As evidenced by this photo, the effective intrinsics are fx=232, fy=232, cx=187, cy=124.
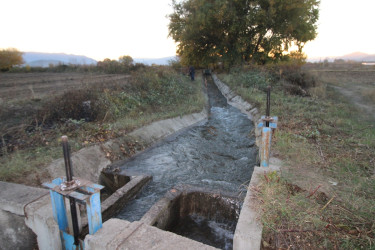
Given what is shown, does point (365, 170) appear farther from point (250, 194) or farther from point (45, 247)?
point (45, 247)

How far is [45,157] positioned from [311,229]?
18.3 feet

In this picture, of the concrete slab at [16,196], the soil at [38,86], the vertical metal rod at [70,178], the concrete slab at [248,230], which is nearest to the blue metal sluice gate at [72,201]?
the vertical metal rod at [70,178]

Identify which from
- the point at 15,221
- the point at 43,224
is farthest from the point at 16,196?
the point at 43,224

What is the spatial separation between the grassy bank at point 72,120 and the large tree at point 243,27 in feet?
46.0

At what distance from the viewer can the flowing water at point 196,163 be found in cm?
549

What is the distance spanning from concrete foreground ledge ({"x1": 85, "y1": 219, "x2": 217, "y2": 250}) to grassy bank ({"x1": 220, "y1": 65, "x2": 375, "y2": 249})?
3.03ft

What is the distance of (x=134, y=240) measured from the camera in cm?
Result: 254

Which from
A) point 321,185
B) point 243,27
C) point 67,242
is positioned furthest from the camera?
point 243,27

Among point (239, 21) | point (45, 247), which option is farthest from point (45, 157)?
point (239, 21)

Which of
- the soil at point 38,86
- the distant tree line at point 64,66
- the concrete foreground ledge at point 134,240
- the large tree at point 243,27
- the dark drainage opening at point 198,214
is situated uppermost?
the large tree at point 243,27

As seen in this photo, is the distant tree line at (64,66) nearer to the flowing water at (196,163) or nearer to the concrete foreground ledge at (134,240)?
the flowing water at (196,163)

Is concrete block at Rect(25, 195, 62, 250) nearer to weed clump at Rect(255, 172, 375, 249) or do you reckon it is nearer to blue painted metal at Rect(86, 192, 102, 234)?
blue painted metal at Rect(86, 192, 102, 234)

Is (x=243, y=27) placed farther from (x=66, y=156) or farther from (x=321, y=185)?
(x=66, y=156)

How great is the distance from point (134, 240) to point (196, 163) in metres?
4.74
